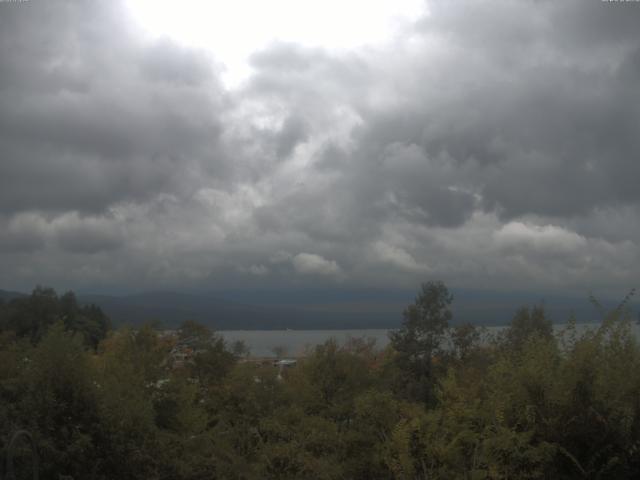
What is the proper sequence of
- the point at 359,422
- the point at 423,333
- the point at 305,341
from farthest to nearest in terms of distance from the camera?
the point at 423,333 < the point at 305,341 < the point at 359,422

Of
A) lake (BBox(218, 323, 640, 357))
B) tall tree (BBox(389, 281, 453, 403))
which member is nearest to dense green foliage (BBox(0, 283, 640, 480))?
lake (BBox(218, 323, 640, 357))

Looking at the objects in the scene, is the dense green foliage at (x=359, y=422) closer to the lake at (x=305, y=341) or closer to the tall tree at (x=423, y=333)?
the lake at (x=305, y=341)

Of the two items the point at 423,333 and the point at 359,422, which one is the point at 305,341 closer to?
the point at 423,333

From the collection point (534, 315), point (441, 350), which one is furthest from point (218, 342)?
point (534, 315)

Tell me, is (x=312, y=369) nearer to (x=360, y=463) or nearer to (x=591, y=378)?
(x=360, y=463)

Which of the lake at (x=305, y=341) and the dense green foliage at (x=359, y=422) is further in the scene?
the lake at (x=305, y=341)

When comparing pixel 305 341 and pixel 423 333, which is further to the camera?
pixel 423 333

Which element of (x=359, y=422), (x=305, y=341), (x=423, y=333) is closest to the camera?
(x=359, y=422)

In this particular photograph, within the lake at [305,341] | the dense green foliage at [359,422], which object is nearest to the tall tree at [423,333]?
the lake at [305,341]

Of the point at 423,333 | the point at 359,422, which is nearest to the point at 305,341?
the point at 423,333

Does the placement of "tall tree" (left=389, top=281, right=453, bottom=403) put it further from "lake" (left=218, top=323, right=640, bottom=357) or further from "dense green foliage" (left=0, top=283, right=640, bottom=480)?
"dense green foliage" (left=0, top=283, right=640, bottom=480)

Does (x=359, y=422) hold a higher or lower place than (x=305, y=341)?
lower

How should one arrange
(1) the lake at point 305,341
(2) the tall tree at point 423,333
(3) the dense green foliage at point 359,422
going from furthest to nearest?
(2) the tall tree at point 423,333 < (1) the lake at point 305,341 < (3) the dense green foliage at point 359,422

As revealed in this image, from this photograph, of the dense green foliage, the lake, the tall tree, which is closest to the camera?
the dense green foliage
